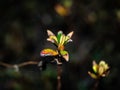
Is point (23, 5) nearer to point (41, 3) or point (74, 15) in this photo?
point (41, 3)

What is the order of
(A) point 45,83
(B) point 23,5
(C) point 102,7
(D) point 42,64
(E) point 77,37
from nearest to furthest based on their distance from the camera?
(D) point 42,64 < (A) point 45,83 < (C) point 102,7 < (E) point 77,37 < (B) point 23,5

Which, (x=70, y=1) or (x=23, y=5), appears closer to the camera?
(x=70, y=1)

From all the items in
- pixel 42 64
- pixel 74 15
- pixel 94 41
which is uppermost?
pixel 74 15

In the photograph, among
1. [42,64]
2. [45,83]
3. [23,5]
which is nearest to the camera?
[42,64]

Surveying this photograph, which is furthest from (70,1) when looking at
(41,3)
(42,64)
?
(42,64)

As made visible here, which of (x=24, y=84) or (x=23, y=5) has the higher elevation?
(x=23, y=5)

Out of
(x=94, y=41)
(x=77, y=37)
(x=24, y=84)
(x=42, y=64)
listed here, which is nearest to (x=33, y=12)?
(x=77, y=37)
